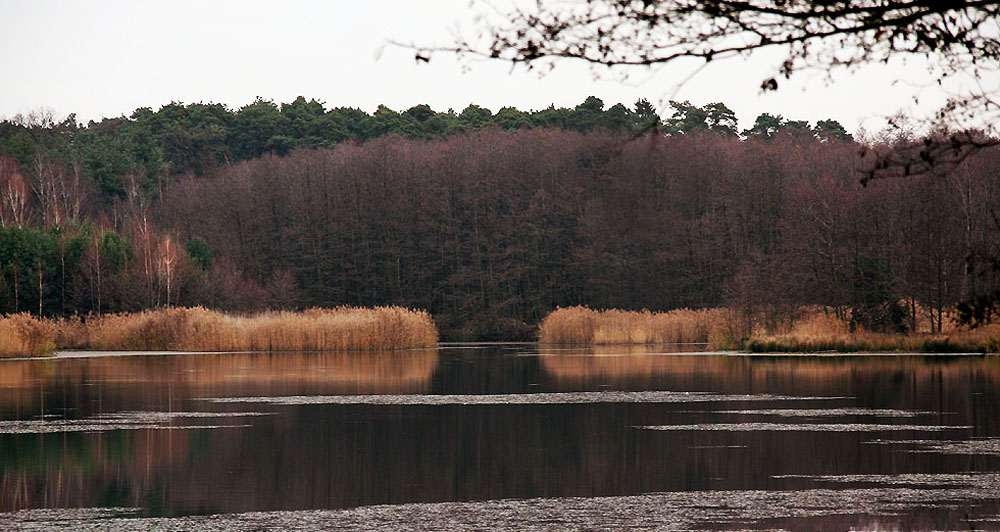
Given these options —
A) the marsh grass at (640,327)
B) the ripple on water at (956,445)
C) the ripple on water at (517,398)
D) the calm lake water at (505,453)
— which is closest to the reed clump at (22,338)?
the calm lake water at (505,453)

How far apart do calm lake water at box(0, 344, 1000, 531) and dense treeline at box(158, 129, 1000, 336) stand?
4067 centimetres

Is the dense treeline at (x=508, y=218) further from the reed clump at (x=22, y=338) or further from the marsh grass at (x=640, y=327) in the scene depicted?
the reed clump at (x=22, y=338)

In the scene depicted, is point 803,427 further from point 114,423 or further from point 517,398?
point 114,423

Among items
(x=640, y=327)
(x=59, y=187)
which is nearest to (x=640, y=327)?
(x=640, y=327)

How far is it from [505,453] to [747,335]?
28.2 m

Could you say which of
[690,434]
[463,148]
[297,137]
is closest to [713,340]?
[690,434]

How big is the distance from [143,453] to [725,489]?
21.5 ft

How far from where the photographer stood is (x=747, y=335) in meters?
40.3

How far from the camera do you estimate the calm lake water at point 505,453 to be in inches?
380

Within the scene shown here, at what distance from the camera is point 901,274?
40.2m

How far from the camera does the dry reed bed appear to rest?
3906cm

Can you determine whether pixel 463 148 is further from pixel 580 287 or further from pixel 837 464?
pixel 837 464

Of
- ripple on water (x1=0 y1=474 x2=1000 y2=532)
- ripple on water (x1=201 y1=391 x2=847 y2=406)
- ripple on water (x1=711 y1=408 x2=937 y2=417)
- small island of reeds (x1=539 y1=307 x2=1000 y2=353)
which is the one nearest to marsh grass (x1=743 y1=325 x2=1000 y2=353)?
small island of reeds (x1=539 y1=307 x2=1000 y2=353)

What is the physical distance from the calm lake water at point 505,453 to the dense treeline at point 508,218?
4067cm
